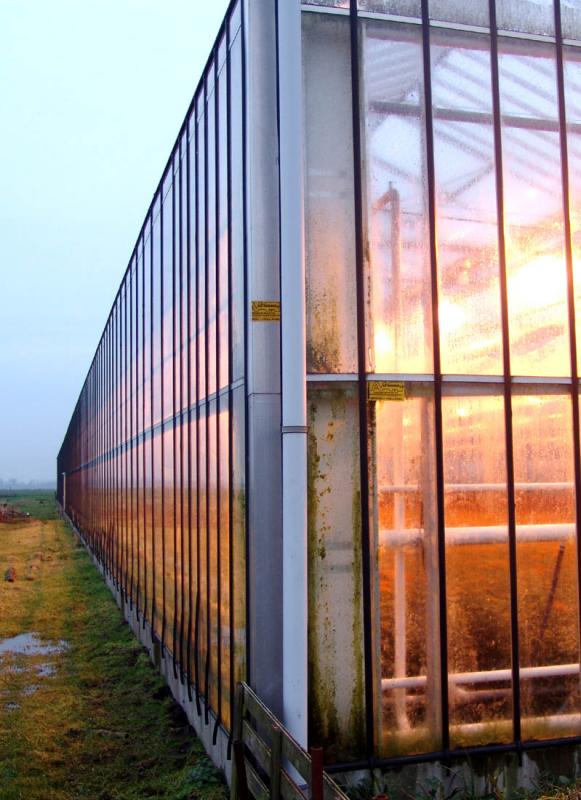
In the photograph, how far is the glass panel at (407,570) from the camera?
262 inches

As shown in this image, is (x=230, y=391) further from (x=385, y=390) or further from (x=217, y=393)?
(x=385, y=390)

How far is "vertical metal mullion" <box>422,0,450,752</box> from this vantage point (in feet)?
22.0

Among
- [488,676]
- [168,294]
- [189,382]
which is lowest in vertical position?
[488,676]

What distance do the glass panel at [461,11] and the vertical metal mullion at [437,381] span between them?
0.37 ft

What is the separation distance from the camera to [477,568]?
6.88 meters

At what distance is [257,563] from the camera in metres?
6.70

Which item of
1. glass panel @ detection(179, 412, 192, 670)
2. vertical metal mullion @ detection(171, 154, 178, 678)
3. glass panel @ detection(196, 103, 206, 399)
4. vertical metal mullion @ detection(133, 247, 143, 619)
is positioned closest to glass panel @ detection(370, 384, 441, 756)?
glass panel @ detection(196, 103, 206, 399)

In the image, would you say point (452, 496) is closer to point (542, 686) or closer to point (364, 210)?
point (542, 686)

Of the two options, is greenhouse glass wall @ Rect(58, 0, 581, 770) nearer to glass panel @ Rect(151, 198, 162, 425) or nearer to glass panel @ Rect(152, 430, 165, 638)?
glass panel @ Rect(152, 430, 165, 638)

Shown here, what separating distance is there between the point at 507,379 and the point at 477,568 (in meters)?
1.61

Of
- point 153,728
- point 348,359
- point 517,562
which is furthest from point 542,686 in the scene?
point 153,728

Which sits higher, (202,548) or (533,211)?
(533,211)

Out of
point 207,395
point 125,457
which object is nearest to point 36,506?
point 125,457

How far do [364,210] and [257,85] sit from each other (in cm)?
142
